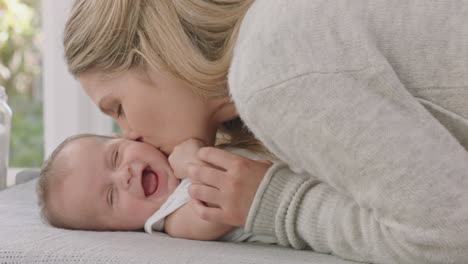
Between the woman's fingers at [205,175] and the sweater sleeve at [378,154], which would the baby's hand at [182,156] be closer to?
the woman's fingers at [205,175]

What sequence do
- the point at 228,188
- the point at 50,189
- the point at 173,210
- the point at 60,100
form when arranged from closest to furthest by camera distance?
the point at 228,188, the point at 173,210, the point at 50,189, the point at 60,100

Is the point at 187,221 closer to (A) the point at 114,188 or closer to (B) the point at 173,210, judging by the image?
(B) the point at 173,210

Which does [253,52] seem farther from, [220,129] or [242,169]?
[220,129]

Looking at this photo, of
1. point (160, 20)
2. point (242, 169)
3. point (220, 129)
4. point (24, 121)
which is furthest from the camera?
point (24, 121)

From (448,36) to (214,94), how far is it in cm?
55

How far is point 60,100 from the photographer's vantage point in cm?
288

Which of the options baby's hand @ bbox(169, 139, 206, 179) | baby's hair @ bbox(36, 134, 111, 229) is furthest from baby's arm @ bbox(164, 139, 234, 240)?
baby's hair @ bbox(36, 134, 111, 229)

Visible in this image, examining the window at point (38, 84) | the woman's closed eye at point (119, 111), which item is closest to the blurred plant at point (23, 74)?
the window at point (38, 84)

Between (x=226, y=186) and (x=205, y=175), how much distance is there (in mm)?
57

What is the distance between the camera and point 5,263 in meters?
1.18

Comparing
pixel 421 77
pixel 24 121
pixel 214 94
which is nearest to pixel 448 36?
pixel 421 77

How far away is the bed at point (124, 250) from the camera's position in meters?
1.13

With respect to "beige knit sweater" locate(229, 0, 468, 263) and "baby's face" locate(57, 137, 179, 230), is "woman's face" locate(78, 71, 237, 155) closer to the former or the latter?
"baby's face" locate(57, 137, 179, 230)

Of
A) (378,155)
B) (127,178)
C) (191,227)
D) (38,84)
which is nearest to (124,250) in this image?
(191,227)
